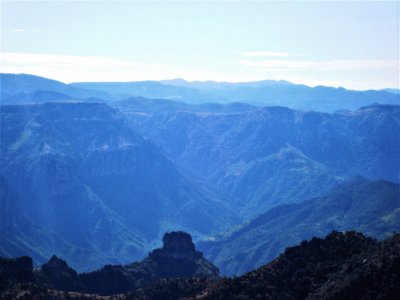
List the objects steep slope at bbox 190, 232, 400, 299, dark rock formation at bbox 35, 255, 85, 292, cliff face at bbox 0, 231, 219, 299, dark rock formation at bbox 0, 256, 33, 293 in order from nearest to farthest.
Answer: steep slope at bbox 190, 232, 400, 299
dark rock formation at bbox 0, 256, 33, 293
cliff face at bbox 0, 231, 219, 299
dark rock formation at bbox 35, 255, 85, 292

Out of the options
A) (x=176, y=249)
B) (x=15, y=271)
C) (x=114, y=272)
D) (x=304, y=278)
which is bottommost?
(x=176, y=249)

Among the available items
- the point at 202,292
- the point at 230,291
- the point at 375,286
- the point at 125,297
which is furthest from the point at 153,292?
the point at 375,286

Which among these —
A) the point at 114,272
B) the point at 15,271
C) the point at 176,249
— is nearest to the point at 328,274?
the point at 15,271

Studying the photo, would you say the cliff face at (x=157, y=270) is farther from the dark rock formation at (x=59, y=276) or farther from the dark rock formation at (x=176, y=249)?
the dark rock formation at (x=59, y=276)

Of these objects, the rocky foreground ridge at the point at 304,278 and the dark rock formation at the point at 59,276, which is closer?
the rocky foreground ridge at the point at 304,278

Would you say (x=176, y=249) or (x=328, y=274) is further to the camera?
(x=176, y=249)

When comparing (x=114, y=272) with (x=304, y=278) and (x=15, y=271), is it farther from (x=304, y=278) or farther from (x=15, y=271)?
(x=304, y=278)

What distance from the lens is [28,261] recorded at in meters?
141

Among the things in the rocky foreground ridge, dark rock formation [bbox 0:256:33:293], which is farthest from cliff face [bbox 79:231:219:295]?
dark rock formation [bbox 0:256:33:293]

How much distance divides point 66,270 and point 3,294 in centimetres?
4825

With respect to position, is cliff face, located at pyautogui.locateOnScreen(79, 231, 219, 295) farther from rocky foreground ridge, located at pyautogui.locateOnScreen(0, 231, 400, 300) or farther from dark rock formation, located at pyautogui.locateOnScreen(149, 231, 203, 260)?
rocky foreground ridge, located at pyautogui.locateOnScreen(0, 231, 400, 300)

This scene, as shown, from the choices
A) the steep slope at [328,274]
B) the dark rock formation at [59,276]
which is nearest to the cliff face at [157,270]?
the dark rock formation at [59,276]

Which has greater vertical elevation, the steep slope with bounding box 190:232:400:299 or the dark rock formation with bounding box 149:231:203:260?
the steep slope with bounding box 190:232:400:299

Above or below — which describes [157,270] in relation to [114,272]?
below
